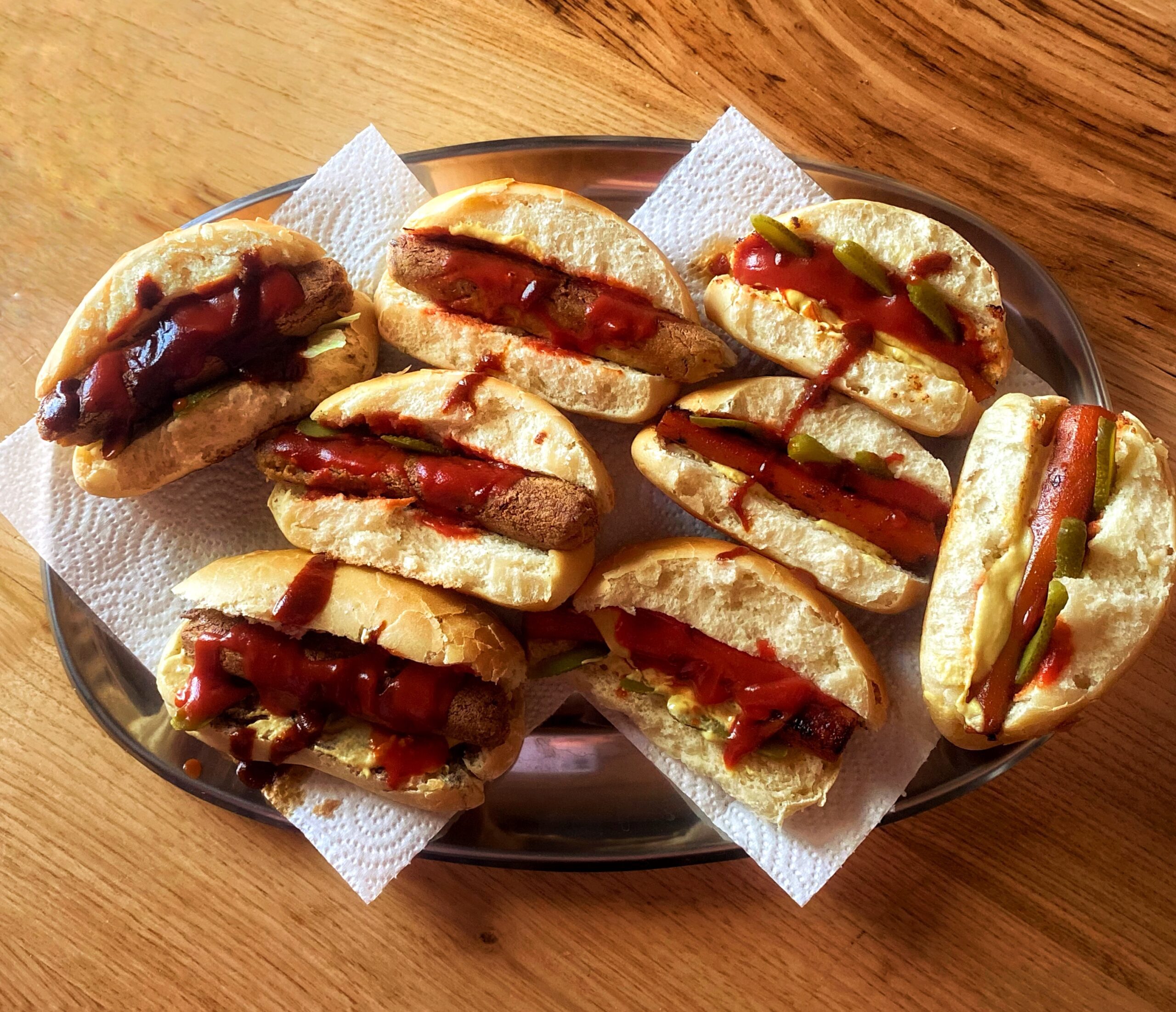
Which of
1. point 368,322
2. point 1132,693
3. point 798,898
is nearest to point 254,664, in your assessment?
point 368,322

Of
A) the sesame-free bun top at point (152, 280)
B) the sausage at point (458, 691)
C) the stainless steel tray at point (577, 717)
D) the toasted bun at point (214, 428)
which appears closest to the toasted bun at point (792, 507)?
the stainless steel tray at point (577, 717)

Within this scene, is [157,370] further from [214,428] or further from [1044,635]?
[1044,635]

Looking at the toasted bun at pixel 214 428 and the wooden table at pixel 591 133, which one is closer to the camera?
the toasted bun at pixel 214 428

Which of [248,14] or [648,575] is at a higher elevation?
[248,14]

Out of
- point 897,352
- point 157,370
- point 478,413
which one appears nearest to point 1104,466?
point 897,352

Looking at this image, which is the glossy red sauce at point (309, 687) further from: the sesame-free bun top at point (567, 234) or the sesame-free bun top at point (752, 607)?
the sesame-free bun top at point (567, 234)

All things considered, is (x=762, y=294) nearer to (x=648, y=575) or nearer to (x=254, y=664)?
(x=648, y=575)
